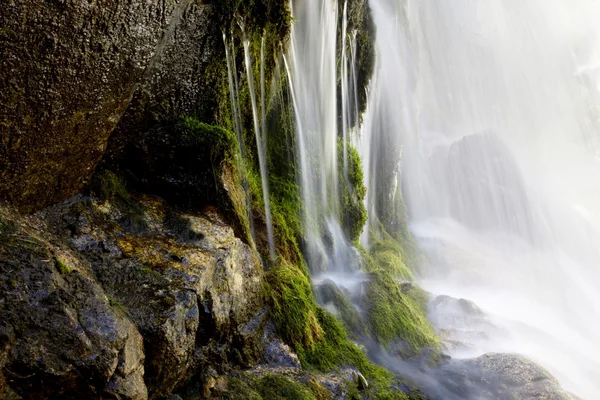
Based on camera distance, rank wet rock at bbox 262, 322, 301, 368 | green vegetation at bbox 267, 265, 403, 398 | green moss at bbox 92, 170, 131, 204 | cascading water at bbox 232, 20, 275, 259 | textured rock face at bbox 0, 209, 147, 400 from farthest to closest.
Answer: cascading water at bbox 232, 20, 275, 259
green vegetation at bbox 267, 265, 403, 398
wet rock at bbox 262, 322, 301, 368
green moss at bbox 92, 170, 131, 204
textured rock face at bbox 0, 209, 147, 400

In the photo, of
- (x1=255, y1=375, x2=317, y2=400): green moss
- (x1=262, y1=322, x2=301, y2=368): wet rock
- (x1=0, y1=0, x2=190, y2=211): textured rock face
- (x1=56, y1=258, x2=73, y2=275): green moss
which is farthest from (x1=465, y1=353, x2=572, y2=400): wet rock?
(x1=0, y1=0, x2=190, y2=211): textured rock face

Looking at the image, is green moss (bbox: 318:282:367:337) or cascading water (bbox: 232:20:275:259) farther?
green moss (bbox: 318:282:367:337)

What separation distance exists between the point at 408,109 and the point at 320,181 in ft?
47.3

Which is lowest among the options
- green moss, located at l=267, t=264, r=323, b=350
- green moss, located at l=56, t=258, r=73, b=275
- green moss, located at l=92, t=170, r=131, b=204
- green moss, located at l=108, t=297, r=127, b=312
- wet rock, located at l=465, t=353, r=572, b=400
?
wet rock, located at l=465, t=353, r=572, b=400

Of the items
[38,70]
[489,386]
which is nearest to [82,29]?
[38,70]

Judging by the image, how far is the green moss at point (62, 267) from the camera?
10.4ft

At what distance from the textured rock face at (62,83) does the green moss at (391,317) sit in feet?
15.3

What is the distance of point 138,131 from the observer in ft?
16.3

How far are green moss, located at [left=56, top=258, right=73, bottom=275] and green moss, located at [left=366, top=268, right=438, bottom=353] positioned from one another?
478 cm

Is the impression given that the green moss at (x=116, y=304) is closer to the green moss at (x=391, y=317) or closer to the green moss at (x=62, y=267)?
the green moss at (x=62, y=267)

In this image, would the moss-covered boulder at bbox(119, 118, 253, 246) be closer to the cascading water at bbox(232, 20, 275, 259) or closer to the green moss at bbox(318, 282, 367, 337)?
the cascading water at bbox(232, 20, 275, 259)

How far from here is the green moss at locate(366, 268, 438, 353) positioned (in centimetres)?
719

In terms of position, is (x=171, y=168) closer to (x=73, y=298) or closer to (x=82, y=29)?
(x=82, y=29)

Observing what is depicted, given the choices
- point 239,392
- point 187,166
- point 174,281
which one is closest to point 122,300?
point 174,281
